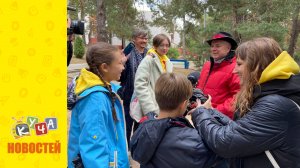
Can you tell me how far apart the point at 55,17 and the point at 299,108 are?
1.26m

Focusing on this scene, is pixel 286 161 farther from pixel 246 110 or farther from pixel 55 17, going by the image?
pixel 55 17

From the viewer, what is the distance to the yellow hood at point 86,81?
7.28 ft

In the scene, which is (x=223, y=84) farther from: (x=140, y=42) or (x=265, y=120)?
(x=140, y=42)

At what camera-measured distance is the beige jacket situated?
386 cm

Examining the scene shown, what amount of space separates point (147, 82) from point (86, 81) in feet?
5.74

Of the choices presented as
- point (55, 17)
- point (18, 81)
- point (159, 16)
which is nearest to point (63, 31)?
point (55, 17)

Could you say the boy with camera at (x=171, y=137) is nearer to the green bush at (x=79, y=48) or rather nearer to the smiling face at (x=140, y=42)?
the smiling face at (x=140, y=42)

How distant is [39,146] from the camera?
189cm

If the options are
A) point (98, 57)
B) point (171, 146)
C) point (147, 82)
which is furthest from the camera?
point (147, 82)

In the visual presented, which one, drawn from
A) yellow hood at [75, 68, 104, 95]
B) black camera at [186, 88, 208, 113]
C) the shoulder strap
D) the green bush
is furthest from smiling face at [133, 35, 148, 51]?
the green bush

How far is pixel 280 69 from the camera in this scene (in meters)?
1.66

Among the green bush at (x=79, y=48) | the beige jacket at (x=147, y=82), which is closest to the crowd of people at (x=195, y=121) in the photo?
the beige jacket at (x=147, y=82)

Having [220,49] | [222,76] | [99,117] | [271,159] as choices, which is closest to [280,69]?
[271,159]

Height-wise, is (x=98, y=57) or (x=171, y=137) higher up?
(x=98, y=57)
